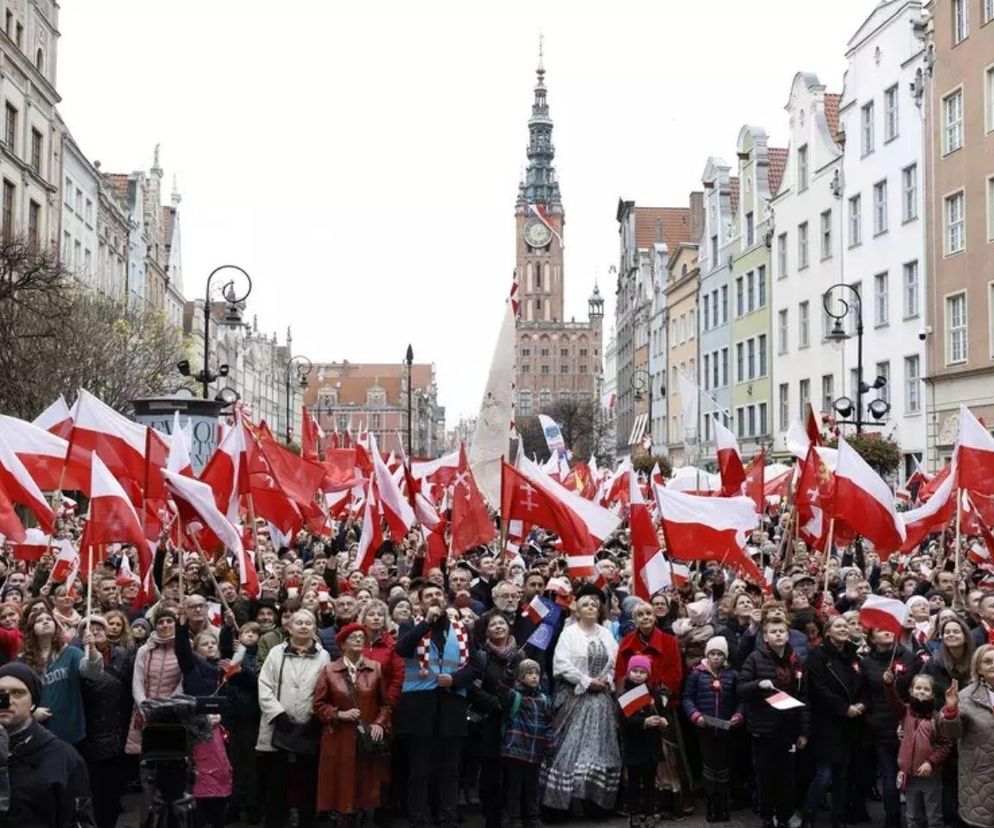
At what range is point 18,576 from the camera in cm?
1298

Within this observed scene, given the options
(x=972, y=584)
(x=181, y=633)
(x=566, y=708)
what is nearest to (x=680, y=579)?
(x=972, y=584)

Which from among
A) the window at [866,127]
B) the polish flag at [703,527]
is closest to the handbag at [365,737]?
the polish flag at [703,527]

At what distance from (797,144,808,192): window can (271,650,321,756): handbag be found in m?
41.7

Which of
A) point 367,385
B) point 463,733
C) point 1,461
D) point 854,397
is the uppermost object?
point 367,385

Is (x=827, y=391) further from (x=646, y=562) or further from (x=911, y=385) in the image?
(x=646, y=562)

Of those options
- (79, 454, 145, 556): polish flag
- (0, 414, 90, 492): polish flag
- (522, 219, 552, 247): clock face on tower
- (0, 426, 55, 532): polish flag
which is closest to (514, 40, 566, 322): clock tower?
(522, 219, 552, 247): clock face on tower

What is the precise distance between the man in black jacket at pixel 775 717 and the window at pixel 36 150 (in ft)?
139

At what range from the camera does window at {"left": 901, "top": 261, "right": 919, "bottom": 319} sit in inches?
1538

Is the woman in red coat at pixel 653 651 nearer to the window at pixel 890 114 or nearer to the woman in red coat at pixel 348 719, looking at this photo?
the woman in red coat at pixel 348 719

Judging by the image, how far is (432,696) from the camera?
1000 centimetres

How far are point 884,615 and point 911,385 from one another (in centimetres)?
3034

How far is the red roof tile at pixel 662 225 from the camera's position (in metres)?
84.4

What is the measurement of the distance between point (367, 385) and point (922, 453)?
509 ft

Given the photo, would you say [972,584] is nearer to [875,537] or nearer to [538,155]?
[875,537]
